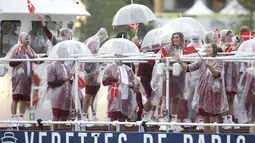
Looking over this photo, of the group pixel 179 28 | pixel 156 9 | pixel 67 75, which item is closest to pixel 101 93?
pixel 67 75

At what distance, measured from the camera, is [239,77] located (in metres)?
17.7

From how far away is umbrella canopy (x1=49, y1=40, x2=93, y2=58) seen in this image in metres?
18.6

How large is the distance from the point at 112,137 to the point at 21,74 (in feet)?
6.73

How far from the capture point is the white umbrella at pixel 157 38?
1948cm

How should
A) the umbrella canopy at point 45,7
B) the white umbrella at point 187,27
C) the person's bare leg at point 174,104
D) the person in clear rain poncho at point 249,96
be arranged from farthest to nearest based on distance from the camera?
1. the umbrella canopy at point 45,7
2. the white umbrella at point 187,27
3. the person's bare leg at point 174,104
4. the person in clear rain poncho at point 249,96

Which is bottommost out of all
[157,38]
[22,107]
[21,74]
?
[22,107]

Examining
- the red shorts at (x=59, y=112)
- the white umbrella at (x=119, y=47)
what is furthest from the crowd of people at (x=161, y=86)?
the white umbrella at (x=119, y=47)

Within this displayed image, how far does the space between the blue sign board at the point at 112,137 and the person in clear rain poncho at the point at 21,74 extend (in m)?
0.58

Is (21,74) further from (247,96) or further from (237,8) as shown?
(237,8)

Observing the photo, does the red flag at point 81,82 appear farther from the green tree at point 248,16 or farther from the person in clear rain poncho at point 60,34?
the green tree at point 248,16

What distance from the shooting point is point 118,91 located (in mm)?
17969

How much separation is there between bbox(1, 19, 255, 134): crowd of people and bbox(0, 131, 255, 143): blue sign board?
330 mm

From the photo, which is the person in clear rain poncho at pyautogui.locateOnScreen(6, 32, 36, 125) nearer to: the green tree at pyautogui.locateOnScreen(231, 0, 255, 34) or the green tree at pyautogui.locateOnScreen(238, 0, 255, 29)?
the green tree at pyautogui.locateOnScreen(231, 0, 255, 34)

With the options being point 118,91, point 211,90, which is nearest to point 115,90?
point 118,91
